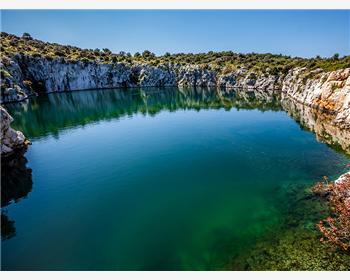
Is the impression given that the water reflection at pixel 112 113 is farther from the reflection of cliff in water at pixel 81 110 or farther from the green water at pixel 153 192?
the green water at pixel 153 192

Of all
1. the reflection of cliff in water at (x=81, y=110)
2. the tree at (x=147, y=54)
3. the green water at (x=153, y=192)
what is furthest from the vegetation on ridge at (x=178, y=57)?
the green water at (x=153, y=192)

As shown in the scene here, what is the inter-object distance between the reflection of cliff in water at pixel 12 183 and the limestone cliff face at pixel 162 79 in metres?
53.1

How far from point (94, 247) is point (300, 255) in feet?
46.4

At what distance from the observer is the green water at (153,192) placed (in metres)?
17.9

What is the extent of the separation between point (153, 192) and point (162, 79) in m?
126

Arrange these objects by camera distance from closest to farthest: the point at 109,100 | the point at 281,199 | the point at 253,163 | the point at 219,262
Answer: the point at 219,262 → the point at 281,199 → the point at 253,163 → the point at 109,100

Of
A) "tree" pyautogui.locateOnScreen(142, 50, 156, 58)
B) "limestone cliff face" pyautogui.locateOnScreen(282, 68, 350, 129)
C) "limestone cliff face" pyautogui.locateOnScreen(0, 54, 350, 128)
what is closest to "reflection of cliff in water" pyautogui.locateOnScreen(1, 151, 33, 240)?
"limestone cliff face" pyautogui.locateOnScreen(282, 68, 350, 129)

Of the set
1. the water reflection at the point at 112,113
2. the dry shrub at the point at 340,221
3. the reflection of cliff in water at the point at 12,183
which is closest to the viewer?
the dry shrub at the point at 340,221

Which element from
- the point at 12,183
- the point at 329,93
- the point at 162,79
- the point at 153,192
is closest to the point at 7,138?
the point at 12,183

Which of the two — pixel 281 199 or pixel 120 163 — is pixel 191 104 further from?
pixel 281 199

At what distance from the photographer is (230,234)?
19547 mm

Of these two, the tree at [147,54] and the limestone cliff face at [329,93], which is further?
the tree at [147,54]

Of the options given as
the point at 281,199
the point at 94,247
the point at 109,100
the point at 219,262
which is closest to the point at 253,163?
the point at 281,199

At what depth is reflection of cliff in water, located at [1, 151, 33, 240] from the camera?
837 inches
